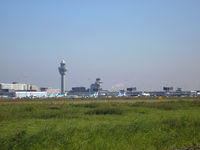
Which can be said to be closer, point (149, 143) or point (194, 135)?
point (149, 143)

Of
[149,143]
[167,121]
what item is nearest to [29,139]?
[149,143]

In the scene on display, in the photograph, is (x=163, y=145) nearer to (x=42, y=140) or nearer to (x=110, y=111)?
(x=42, y=140)

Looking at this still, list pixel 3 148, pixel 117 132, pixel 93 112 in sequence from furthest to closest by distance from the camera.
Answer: pixel 93 112
pixel 117 132
pixel 3 148

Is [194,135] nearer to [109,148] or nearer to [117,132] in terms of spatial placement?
[117,132]

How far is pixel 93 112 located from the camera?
35844 millimetres

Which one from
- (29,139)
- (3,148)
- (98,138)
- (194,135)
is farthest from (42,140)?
(194,135)

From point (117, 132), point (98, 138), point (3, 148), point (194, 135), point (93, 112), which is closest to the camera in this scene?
point (3, 148)

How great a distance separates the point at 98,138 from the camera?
1545cm

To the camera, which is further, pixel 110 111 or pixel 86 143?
pixel 110 111

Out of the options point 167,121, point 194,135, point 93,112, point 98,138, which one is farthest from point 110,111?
point 98,138

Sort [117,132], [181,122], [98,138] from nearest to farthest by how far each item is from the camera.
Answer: [98,138] → [117,132] → [181,122]

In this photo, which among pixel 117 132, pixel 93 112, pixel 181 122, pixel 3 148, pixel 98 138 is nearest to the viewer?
pixel 3 148

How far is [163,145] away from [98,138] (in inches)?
156

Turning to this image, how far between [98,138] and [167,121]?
31.2 ft
